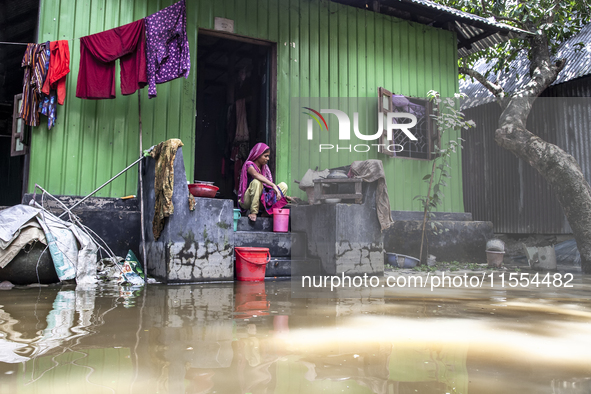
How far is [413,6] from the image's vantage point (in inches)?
297

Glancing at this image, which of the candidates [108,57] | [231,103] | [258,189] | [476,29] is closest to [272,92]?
[258,189]

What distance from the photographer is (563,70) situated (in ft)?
30.8

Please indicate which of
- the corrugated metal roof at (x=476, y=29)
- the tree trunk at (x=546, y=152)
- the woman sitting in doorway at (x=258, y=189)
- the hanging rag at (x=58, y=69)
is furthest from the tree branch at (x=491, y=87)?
the hanging rag at (x=58, y=69)

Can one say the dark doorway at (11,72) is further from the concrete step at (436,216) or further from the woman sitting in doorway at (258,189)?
the concrete step at (436,216)

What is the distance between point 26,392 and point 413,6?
786 centimetres

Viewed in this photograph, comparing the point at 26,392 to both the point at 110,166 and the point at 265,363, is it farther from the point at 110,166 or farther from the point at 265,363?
the point at 110,166

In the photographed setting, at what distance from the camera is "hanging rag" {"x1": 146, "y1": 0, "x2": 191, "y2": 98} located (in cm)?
559

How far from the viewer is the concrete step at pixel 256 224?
19.1 feet

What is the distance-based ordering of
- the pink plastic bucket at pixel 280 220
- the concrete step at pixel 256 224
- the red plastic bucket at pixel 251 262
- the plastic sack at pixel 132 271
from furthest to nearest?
the pink plastic bucket at pixel 280 220
the concrete step at pixel 256 224
the red plastic bucket at pixel 251 262
the plastic sack at pixel 132 271

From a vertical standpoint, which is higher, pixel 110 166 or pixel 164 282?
pixel 110 166

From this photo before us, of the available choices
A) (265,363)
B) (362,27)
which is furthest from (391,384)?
(362,27)

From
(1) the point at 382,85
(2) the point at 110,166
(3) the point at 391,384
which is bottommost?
Answer: (3) the point at 391,384

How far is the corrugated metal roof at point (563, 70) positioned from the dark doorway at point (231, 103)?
19.9 feet

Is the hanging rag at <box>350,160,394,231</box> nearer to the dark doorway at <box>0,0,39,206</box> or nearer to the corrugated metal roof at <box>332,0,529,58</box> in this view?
the corrugated metal roof at <box>332,0,529,58</box>
